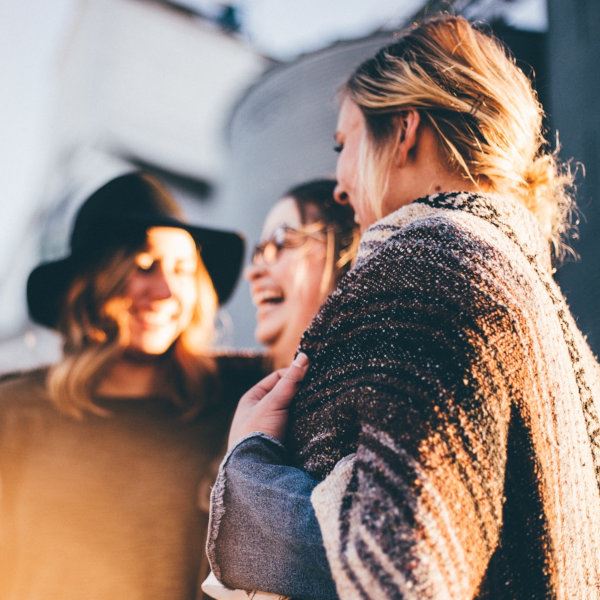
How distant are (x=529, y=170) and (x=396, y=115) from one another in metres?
0.30

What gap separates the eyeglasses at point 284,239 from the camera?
8.68 feet

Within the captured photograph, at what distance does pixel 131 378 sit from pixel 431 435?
1.85 metres

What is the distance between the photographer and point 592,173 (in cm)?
279

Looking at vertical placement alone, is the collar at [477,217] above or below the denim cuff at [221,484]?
above

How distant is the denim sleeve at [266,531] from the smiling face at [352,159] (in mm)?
576

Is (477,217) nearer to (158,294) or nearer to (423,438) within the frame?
(423,438)

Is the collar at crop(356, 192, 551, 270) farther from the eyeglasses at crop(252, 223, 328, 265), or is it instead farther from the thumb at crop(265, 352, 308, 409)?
the eyeglasses at crop(252, 223, 328, 265)

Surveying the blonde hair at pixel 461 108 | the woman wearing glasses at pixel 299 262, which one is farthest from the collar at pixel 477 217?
the woman wearing glasses at pixel 299 262

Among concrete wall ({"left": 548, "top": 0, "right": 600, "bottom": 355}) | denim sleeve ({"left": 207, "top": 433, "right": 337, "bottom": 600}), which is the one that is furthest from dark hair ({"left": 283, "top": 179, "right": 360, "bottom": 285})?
denim sleeve ({"left": 207, "top": 433, "right": 337, "bottom": 600})

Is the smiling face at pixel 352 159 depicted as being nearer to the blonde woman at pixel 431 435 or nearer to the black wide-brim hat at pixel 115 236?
the blonde woman at pixel 431 435

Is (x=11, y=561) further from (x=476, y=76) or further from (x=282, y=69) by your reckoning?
(x=282, y=69)

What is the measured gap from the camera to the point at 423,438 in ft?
2.76

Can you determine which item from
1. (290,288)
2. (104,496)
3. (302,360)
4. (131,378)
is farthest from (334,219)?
(302,360)

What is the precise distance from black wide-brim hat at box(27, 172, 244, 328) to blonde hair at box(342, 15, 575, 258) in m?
1.37
